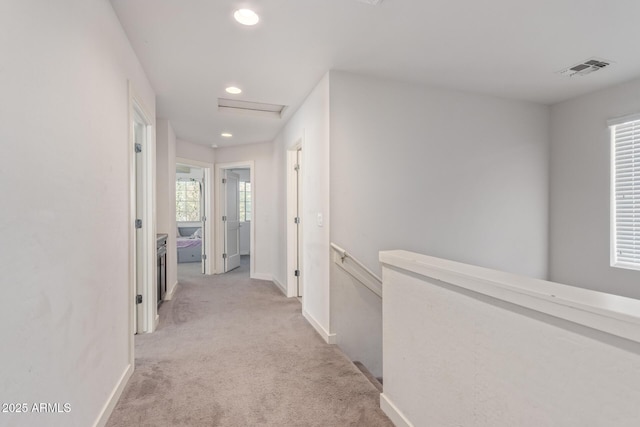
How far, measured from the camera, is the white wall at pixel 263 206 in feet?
17.9

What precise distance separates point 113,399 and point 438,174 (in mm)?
3131

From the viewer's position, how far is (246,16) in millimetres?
1987

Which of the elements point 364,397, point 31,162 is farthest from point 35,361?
point 364,397

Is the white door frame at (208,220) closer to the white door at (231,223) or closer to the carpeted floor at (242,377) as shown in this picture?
the white door at (231,223)

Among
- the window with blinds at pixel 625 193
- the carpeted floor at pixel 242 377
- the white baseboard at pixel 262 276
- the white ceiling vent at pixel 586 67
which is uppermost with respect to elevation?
the white ceiling vent at pixel 586 67

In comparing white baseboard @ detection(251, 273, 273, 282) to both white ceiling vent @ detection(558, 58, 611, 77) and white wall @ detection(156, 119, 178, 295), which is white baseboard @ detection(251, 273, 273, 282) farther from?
white ceiling vent @ detection(558, 58, 611, 77)

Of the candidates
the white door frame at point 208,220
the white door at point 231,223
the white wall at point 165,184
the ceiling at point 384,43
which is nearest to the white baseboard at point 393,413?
the ceiling at point 384,43

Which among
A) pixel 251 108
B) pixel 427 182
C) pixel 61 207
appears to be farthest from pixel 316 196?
pixel 61 207

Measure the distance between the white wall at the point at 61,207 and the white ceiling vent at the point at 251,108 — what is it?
5.60 feet

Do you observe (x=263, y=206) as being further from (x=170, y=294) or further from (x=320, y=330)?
(x=320, y=330)

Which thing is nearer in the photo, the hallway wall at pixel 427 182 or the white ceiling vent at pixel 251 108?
the hallway wall at pixel 427 182

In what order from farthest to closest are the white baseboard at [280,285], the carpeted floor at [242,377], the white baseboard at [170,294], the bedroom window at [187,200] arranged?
1. the bedroom window at [187,200]
2. the white baseboard at [280,285]
3. the white baseboard at [170,294]
4. the carpeted floor at [242,377]

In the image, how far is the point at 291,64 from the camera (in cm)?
266

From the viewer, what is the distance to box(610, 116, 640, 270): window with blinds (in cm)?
299
